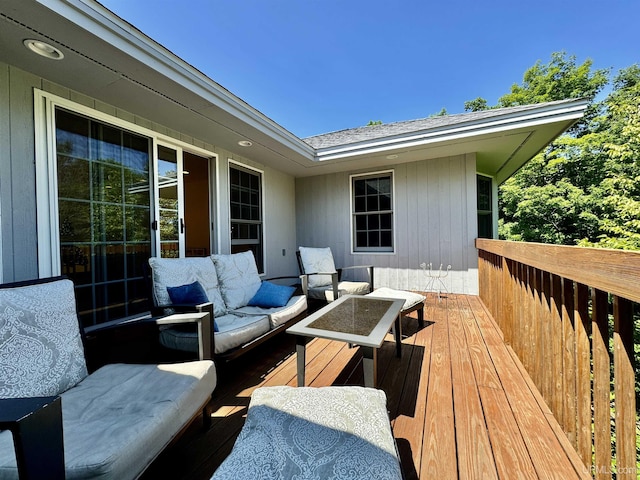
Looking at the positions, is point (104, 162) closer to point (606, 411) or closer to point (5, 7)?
point (5, 7)

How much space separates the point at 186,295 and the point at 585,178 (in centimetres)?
1308

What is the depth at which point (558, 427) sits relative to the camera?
4.90 feet

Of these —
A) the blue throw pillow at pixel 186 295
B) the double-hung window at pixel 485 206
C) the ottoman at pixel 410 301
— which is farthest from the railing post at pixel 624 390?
the double-hung window at pixel 485 206

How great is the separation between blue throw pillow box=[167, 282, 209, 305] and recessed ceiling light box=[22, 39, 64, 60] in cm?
196

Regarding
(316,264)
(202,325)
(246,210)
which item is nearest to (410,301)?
(316,264)

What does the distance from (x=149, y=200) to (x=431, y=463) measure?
3.58 m

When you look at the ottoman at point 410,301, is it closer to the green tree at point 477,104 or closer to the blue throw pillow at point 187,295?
the blue throw pillow at point 187,295

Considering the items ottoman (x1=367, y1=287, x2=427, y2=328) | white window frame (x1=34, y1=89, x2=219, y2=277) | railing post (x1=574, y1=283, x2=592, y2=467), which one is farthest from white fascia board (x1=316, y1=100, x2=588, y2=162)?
white window frame (x1=34, y1=89, x2=219, y2=277)

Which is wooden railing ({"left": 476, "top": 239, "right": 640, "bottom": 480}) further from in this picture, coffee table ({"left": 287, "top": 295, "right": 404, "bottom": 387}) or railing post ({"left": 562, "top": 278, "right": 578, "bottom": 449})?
coffee table ({"left": 287, "top": 295, "right": 404, "bottom": 387})

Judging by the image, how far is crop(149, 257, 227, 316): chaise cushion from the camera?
2.36m

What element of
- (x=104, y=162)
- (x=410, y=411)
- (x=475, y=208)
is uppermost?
(x=104, y=162)

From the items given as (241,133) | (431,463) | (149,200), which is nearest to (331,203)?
(241,133)

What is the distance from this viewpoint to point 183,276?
101 inches

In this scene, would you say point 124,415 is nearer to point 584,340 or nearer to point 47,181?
point 584,340
